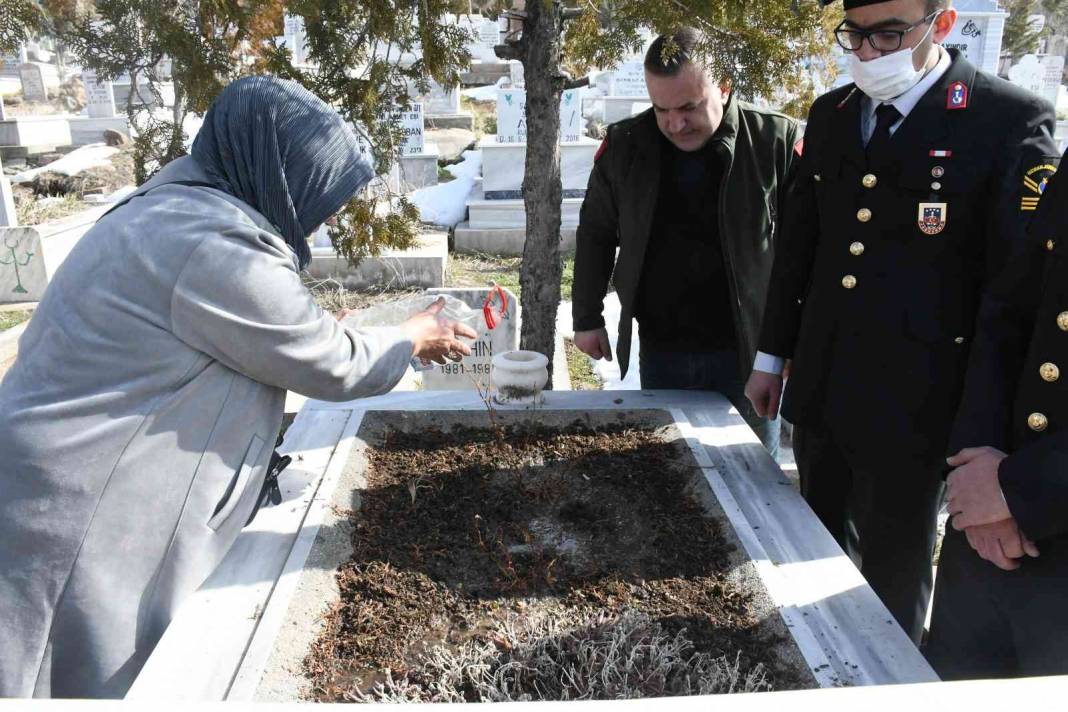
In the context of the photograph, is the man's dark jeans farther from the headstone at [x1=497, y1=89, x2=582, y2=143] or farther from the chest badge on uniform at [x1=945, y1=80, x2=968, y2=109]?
the headstone at [x1=497, y1=89, x2=582, y2=143]

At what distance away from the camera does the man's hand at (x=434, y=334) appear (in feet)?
6.37

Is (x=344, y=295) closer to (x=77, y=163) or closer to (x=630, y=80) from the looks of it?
(x=77, y=163)

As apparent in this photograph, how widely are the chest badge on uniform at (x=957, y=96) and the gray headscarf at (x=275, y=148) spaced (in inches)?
50.9

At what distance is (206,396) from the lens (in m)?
1.57

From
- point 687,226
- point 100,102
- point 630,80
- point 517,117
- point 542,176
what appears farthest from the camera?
point 100,102

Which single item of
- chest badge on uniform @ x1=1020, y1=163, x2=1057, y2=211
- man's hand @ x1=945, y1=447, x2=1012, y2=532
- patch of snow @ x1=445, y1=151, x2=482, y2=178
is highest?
chest badge on uniform @ x1=1020, y1=163, x2=1057, y2=211

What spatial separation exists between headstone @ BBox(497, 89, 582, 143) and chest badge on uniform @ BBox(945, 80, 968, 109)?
7127 mm

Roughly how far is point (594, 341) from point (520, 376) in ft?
1.23

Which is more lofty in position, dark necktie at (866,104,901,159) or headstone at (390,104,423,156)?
dark necktie at (866,104,901,159)

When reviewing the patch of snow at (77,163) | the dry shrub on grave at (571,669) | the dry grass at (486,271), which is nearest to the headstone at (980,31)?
the dry grass at (486,271)

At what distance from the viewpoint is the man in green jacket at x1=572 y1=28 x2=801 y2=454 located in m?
2.45

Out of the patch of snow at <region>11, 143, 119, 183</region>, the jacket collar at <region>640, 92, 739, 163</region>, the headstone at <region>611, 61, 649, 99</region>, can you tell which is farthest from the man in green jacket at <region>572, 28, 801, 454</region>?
the headstone at <region>611, 61, 649, 99</region>

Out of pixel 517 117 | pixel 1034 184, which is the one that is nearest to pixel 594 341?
pixel 1034 184

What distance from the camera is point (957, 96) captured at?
186 centimetres
